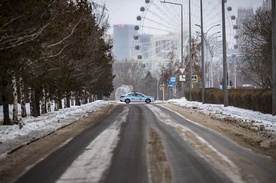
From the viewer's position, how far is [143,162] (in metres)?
Result: 8.94

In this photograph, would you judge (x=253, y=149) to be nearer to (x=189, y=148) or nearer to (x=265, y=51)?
(x=189, y=148)

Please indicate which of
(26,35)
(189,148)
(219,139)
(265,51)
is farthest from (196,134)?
(265,51)

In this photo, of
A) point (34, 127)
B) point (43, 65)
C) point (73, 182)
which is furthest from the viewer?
point (43, 65)

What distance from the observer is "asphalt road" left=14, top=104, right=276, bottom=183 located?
7.45m

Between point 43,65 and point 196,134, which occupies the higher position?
point 43,65

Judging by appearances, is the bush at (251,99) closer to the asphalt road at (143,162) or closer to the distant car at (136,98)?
the asphalt road at (143,162)

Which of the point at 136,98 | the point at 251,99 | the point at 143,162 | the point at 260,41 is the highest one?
the point at 260,41

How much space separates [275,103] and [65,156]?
45.3 feet

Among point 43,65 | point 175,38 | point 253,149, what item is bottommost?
point 253,149

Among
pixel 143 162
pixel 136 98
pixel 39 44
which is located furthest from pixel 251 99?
pixel 136 98

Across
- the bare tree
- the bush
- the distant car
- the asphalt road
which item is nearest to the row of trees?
the asphalt road

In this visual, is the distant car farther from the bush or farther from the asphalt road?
the asphalt road

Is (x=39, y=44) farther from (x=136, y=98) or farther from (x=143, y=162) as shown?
(x=136, y=98)

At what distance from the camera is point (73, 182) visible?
280 inches
